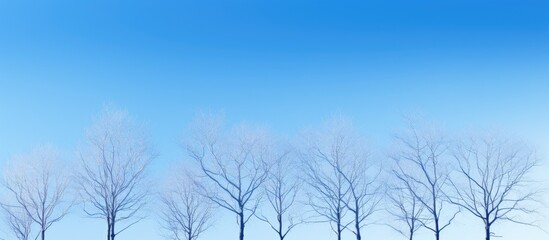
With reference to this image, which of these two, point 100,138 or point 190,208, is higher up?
point 100,138

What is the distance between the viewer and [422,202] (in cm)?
2723

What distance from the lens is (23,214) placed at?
3022 cm

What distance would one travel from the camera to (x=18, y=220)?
30.2 meters

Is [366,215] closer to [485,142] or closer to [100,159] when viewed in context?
[485,142]

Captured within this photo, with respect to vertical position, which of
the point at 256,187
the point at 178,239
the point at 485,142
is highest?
the point at 485,142

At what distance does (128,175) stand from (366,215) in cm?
1156

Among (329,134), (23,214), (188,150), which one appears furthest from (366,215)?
(23,214)

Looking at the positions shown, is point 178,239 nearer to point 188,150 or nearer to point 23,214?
point 188,150

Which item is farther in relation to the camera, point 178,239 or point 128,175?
point 178,239

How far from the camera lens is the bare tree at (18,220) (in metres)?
30.1

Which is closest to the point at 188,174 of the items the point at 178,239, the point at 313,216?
the point at 178,239

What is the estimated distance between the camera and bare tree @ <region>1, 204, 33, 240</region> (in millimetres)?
30053

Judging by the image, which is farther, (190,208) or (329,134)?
(190,208)

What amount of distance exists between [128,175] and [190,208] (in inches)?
166
